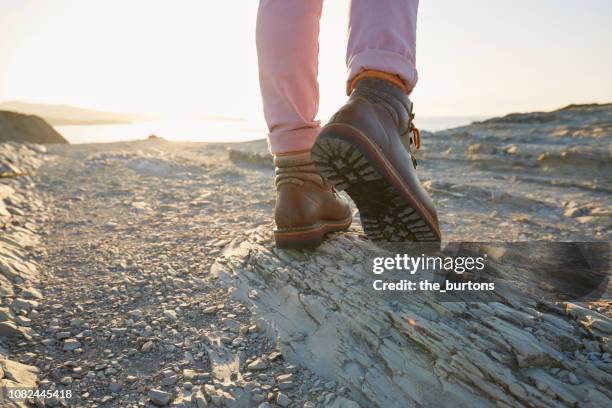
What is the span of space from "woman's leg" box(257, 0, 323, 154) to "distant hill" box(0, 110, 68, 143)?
32.3 feet

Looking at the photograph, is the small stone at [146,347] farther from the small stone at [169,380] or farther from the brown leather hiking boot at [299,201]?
the brown leather hiking boot at [299,201]

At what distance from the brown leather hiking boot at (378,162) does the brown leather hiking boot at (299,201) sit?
0.29 metres

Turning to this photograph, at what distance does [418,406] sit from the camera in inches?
43.8

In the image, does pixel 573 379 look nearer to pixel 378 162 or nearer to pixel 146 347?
pixel 378 162

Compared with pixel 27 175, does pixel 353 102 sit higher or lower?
higher

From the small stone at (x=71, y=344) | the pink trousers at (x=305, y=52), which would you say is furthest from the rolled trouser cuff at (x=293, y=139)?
the small stone at (x=71, y=344)

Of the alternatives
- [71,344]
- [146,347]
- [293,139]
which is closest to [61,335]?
[71,344]

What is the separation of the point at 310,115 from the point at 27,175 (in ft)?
13.4

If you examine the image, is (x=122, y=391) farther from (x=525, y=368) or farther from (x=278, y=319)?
(x=525, y=368)

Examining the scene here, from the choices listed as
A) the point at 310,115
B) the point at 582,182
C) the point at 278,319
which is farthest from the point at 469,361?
→ the point at 582,182

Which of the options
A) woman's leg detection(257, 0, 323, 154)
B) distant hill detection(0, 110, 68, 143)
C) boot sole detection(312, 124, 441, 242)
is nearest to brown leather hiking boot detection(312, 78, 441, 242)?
boot sole detection(312, 124, 441, 242)

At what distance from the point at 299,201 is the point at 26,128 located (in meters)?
10.8

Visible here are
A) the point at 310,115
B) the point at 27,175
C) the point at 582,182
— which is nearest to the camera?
the point at 310,115

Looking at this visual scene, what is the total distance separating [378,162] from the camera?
4.17 feet
